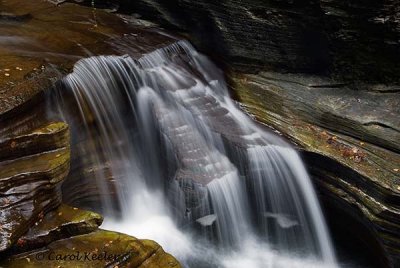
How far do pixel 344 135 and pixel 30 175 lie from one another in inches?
218

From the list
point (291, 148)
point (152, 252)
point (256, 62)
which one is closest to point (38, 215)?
point (152, 252)

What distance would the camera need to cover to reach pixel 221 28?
10031 mm

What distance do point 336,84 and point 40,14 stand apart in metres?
7.10

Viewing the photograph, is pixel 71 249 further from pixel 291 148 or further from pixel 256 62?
pixel 256 62

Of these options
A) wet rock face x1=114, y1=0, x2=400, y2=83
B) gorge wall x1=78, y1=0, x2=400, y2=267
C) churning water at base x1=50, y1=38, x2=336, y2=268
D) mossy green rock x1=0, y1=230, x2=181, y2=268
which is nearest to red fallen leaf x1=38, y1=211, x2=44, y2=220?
mossy green rock x1=0, y1=230, x2=181, y2=268

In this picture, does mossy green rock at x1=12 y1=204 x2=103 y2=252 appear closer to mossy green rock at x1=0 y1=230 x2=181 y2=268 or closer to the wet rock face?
mossy green rock at x1=0 y1=230 x2=181 y2=268

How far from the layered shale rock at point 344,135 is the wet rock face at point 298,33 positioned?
381 mm

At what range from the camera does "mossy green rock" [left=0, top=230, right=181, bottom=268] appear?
5.33 metres

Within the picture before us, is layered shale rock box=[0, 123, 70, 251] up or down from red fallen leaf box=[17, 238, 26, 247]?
up

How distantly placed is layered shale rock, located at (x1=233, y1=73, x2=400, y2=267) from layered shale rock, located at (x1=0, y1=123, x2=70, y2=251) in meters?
4.11

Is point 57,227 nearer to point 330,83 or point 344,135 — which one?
point 344,135

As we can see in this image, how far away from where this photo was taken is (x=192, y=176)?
742 cm

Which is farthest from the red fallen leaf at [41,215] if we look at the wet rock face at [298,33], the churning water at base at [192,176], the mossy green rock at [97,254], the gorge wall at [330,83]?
the wet rock face at [298,33]

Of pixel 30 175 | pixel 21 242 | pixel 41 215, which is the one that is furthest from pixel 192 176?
pixel 21 242
